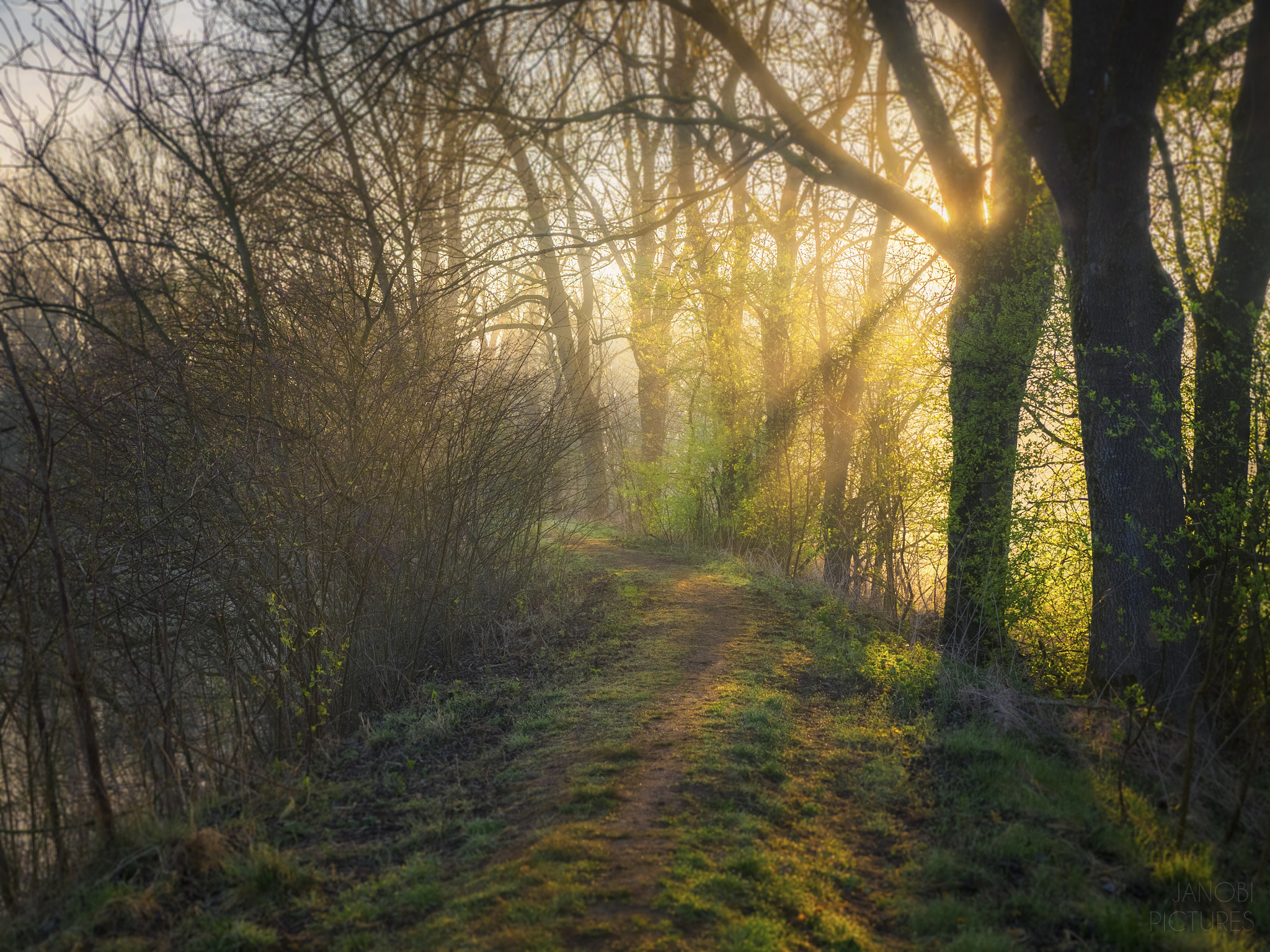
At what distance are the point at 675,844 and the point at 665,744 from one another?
128cm

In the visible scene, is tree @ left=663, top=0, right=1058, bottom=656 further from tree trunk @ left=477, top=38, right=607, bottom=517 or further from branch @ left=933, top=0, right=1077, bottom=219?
tree trunk @ left=477, top=38, right=607, bottom=517

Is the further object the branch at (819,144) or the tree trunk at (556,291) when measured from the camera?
the branch at (819,144)

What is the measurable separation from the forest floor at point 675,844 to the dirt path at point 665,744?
20 mm

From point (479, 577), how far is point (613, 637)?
1620mm

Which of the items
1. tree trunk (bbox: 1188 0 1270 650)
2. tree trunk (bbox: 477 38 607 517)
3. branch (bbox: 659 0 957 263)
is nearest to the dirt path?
tree trunk (bbox: 477 38 607 517)

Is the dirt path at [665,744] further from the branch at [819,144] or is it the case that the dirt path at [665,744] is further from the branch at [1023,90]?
the branch at [1023,90]

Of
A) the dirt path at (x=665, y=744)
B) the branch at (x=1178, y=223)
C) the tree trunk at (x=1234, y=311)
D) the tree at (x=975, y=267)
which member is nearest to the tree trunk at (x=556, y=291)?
the tree at (x=975, y=267)

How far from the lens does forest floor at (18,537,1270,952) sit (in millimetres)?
3336

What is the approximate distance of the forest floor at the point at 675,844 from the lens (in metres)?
3.34

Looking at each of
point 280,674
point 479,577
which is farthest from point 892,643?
point 280,674

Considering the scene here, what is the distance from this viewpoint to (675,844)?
3.87 m

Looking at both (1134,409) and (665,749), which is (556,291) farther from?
(665,749)

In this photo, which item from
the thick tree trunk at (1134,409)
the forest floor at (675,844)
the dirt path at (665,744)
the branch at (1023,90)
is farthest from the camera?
the branch at (1023,90)

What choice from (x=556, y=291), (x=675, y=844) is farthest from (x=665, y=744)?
(x=556, y=291)
